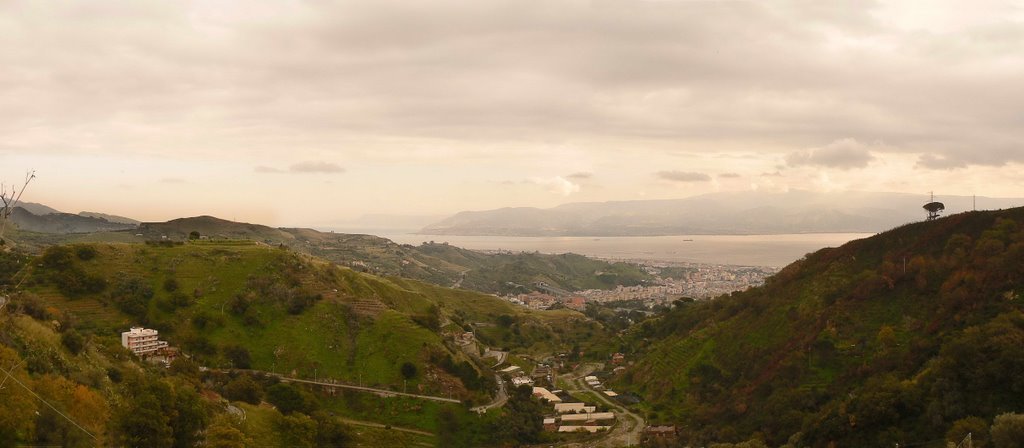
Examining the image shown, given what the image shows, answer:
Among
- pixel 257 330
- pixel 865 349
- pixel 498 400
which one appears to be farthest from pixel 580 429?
pixel 257 330

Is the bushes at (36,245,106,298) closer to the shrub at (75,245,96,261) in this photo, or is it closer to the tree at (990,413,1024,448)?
the shrub at (75,245,96,261)

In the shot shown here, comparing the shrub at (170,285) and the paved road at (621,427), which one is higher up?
the shrub at (170,285)

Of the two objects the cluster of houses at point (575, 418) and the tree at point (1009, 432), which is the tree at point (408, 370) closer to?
the cluster of houses at point (575, 418)

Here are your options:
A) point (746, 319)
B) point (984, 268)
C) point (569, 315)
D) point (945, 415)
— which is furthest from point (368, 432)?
point (569, 315)

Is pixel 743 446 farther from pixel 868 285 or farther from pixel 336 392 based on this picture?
pixel 336 392

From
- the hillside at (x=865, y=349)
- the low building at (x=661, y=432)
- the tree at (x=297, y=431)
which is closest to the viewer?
the hillside at (x=865, y=349)

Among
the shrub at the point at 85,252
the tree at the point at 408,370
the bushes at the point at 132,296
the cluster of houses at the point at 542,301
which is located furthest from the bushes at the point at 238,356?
the cluster of houses at the point at 542,301

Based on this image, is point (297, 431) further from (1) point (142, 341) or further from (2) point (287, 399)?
(1) point (142, 341)
